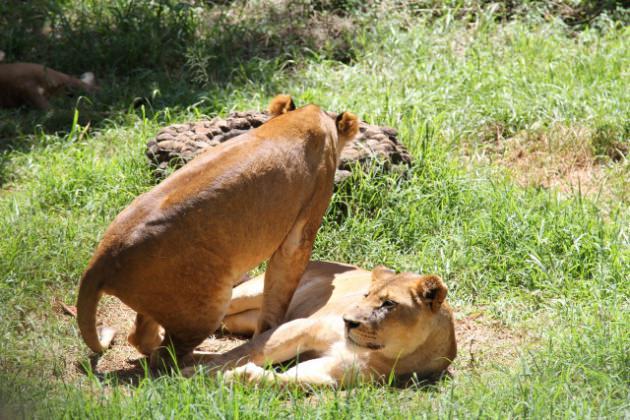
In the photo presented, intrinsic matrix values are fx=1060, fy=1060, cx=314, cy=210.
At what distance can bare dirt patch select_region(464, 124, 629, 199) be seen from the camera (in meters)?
7.41

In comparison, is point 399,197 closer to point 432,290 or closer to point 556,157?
point 556,157

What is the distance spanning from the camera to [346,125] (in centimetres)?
603

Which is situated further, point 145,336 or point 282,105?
point 282,105

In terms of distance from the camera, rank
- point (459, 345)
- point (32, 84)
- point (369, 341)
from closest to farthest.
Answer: point (369, 341) < point (459, 345) < point (32, 84)

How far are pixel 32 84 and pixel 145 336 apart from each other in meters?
4.40

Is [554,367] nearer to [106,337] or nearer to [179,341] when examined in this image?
[179,341]

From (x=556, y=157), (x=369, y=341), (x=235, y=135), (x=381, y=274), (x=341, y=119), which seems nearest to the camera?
(x=369, y=341)

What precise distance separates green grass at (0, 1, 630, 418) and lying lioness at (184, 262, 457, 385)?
0.14 metres

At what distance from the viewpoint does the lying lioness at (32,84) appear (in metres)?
9.02

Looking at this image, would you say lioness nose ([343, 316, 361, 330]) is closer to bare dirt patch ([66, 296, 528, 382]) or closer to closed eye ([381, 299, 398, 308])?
closed eye ([381, 299, 398, 308])

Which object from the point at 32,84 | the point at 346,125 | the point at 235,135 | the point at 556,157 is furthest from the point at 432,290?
the point at 32,84

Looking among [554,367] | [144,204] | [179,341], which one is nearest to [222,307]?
[179,341]

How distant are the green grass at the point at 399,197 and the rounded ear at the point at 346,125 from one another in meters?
0.80

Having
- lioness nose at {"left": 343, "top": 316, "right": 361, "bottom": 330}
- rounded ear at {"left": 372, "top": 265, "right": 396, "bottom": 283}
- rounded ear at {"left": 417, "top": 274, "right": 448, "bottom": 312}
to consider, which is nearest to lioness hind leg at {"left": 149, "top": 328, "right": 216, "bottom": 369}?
lioness nose at {"left": 343, "top": 316, "right": 361, "bottom": 330}
